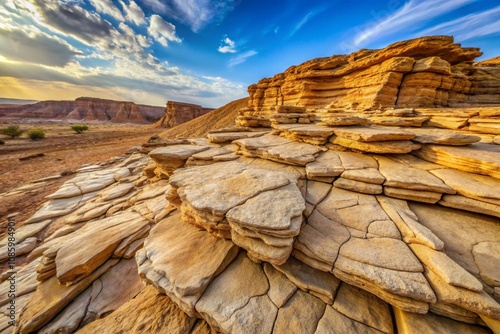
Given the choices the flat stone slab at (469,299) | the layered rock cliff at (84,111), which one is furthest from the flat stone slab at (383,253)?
the layered rock cliff at (84,111)

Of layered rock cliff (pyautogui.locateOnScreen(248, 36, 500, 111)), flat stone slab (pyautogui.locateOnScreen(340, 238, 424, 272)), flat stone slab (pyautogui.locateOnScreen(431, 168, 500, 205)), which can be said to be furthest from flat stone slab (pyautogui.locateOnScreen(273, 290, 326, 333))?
layered rock cliff (pyautogui.locateOnScreen(248, 36, 500, 111))

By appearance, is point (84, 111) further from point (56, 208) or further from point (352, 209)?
point (352, 209)

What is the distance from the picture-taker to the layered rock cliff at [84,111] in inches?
2862

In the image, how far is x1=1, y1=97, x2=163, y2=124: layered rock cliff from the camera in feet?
238

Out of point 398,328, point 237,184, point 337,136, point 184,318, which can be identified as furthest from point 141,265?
point 337,136

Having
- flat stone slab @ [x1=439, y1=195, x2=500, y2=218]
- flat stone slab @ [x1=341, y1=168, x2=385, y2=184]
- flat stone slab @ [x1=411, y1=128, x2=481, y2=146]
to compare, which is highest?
flat stone slab @ [x1=411, y1=128, x2=481, y2=146]

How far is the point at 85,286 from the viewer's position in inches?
132

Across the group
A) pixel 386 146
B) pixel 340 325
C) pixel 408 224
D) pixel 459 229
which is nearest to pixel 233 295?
pixel 340 325

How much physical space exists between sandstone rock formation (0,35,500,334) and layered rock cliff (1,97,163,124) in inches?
3350

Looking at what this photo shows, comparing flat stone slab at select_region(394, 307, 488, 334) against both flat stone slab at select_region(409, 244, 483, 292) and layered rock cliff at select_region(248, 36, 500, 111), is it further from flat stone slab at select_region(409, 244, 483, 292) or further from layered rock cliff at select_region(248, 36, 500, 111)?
layered rock cliff at select_region(248, 36, 500, 111)

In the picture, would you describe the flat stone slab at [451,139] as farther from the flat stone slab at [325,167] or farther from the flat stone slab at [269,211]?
the flat stone slab at [269,211]

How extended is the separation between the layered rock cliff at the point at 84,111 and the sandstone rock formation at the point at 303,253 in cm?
8509

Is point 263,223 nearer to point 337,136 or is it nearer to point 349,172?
point 349,172

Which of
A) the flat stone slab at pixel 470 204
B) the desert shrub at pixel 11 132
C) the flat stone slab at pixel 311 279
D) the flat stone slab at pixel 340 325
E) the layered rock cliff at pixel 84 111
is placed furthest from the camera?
the layered rock cliff at pixel 84 111
